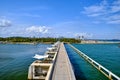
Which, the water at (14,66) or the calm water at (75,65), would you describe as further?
the water at (14,66)

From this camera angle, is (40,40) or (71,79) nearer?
(71,79)

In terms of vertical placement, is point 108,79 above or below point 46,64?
below

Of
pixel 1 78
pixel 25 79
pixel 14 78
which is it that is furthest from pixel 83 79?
pixel 1 78

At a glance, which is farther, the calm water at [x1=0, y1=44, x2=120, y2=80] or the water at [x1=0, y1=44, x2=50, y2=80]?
the water at [x1=0, y1=44, x2=50, y2=80]

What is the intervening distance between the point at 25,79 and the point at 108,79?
8772 mm

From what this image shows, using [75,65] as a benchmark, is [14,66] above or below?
below

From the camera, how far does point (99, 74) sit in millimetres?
22734

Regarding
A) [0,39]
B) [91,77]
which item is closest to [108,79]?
[91,77]

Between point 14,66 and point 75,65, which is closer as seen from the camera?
point 75,65

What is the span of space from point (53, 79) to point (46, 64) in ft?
23.7

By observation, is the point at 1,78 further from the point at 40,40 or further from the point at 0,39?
the point at 0,39

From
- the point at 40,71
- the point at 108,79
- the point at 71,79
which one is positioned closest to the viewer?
the point at 71,79

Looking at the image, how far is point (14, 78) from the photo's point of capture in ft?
74.3

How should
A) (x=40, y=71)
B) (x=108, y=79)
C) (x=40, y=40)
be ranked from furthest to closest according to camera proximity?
(x=40, y=40) < (x=40, y=71) < (x=108, y=79)
